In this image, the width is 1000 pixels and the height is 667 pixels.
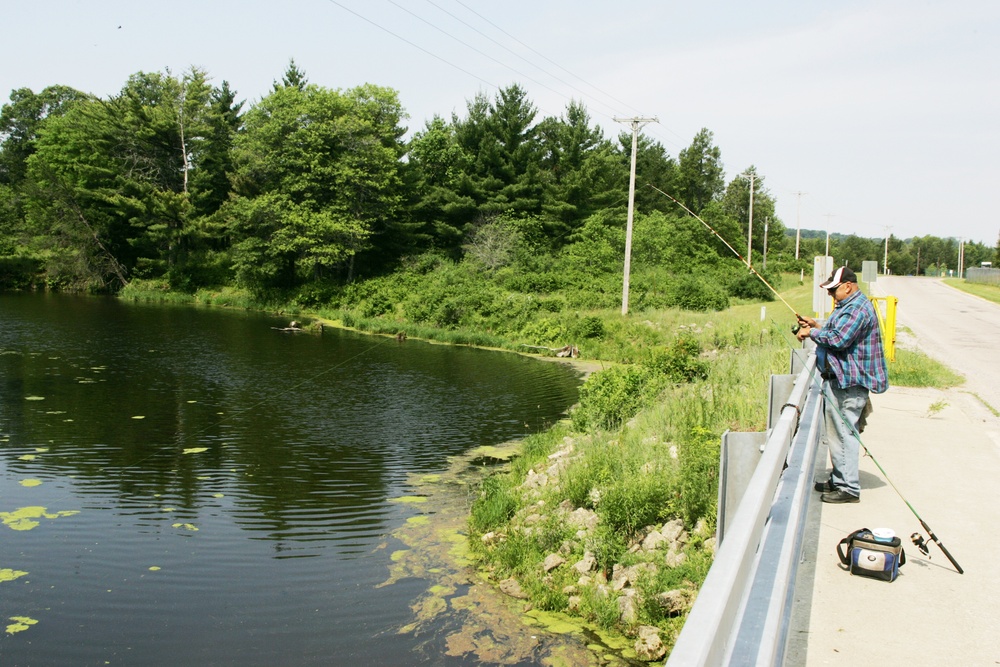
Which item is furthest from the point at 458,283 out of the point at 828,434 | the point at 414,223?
the point at 828,434

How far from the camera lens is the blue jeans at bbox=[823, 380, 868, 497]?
21.5ft

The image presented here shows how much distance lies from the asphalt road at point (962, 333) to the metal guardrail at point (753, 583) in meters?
9.98

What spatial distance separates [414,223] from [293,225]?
850 cm

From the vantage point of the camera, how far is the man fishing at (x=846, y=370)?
6.65m

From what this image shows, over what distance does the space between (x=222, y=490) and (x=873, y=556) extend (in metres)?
11.5

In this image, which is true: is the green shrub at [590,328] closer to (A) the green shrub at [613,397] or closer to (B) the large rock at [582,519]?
(A) the green shrub at [613,397]

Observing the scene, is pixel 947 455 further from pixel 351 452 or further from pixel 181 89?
pixel 181 89

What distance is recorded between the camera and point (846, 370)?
6.95 meters

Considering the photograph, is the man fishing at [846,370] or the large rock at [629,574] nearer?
the man fishing at [846,370]

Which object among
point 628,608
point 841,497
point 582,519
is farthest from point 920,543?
point 582,519

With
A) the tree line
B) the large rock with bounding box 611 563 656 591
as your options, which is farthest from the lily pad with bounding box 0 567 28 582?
the tree line

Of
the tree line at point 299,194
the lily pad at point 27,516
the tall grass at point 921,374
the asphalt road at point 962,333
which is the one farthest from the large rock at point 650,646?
the tree line at point 299,194

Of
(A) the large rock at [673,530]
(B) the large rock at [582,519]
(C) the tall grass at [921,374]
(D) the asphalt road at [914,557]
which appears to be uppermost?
(C) the tall grass at [921,374]

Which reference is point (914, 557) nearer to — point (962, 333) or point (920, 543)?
point (920, 543)
